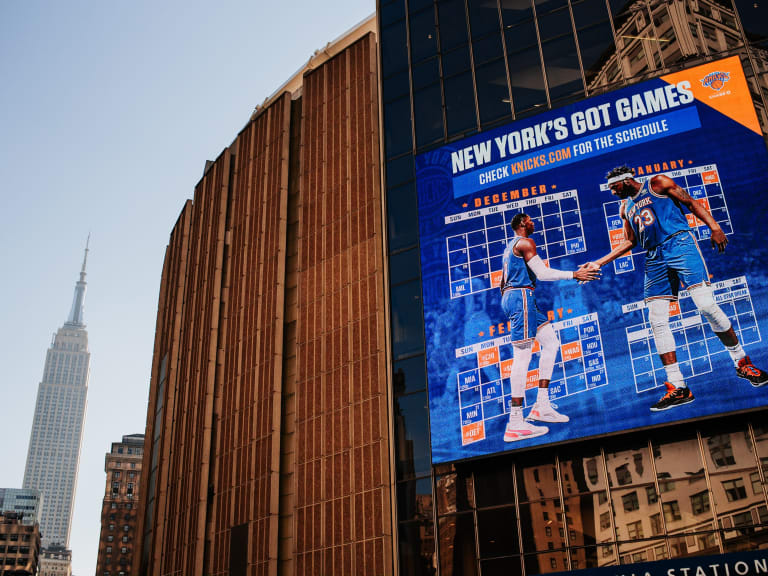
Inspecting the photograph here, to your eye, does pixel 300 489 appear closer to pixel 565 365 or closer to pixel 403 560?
pixel 403 560

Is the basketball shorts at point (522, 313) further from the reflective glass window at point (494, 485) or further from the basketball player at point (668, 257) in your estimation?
the reflective glass window at point (494, 485)

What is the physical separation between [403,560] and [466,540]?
2.81 metres

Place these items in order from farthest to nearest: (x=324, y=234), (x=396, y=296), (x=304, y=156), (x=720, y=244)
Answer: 1. (x=304, y=156)
2. (x=324, y=234)
3. (x=396, y=296)
4. (x=720, y=244)

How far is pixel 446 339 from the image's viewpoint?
3012 cm

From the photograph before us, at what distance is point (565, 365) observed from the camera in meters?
27.2

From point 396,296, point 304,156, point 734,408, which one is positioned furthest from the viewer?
point 304,156

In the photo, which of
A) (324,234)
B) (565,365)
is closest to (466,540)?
(565,365)

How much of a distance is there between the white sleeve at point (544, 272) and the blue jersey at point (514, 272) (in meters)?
0.18

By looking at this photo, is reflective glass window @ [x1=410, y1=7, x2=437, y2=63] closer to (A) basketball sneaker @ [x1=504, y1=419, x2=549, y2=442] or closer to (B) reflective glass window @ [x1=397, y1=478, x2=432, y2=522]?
(A) basketball sneaker @ [x1=504, y1=419, x2=549, y2=442]

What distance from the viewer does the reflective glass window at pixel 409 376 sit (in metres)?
30.6

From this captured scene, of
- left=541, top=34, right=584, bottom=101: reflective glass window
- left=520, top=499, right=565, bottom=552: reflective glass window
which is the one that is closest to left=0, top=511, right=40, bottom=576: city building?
left=520, top=499, right=565, bottom=552: reflective glass window

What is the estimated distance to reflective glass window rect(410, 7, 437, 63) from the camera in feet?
121

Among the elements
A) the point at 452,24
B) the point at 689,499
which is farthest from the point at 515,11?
the point at 689,499

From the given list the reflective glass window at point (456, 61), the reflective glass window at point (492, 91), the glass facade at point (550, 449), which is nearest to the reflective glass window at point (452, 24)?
the glass facade at point (550, 449)
